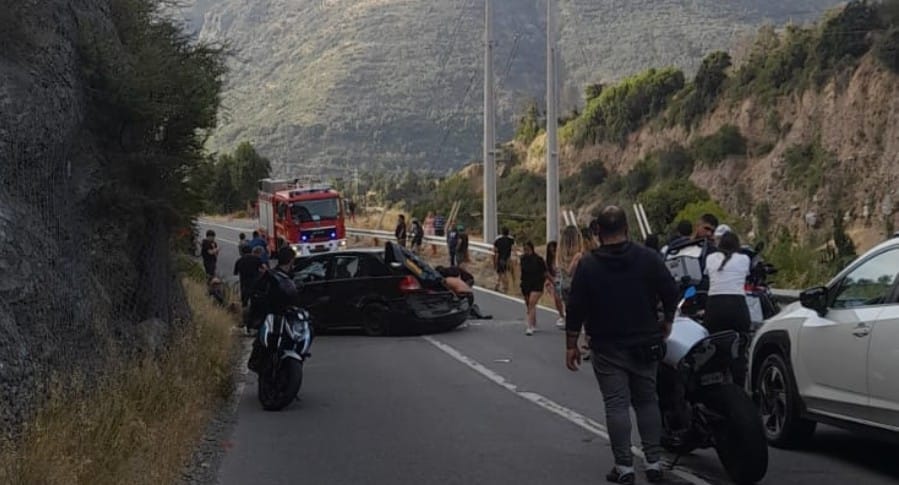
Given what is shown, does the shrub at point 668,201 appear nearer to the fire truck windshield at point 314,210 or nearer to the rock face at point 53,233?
the fire truck windshield at point 314,210

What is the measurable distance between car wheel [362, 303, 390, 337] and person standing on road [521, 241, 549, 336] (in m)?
2.39

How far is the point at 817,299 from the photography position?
8.96 m

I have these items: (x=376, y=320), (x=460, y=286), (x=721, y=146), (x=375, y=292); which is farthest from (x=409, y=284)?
(x=721, y=146)

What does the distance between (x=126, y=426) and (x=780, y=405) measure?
5186mm

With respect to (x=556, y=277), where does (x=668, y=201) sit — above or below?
above

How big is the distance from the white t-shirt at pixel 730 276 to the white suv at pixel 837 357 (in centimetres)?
121

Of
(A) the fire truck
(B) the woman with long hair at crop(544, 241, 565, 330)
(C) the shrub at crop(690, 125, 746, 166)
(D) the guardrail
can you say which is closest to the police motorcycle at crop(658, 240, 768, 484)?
(D) the guardrail

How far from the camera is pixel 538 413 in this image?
11648mm

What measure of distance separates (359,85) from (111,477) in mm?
101817

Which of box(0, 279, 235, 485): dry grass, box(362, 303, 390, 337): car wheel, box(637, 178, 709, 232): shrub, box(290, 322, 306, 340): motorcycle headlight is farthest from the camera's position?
box(637, 178, 709, 232): shrub

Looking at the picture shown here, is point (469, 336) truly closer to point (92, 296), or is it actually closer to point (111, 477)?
point (92, 296)

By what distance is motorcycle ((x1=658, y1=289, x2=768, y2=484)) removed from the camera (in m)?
8.01

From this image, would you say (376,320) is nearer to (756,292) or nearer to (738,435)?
(756,292)

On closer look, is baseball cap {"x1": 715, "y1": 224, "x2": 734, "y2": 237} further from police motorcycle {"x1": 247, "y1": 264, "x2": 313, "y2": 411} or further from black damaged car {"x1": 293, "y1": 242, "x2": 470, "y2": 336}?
black damaged car {"x1": 293, "y1": 242, "x2": 470, "y2": 336}
